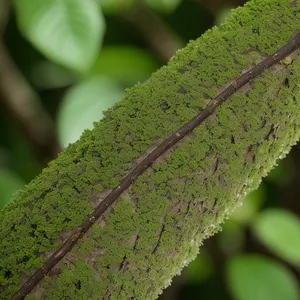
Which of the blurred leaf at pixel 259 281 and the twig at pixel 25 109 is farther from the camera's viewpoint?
the twig at pixel 25 109

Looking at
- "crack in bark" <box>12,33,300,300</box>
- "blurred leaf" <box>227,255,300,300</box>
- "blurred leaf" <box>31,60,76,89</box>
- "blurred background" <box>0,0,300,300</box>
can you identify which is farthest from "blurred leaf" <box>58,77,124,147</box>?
"crack in bark" <box>12,33,300,300</box>

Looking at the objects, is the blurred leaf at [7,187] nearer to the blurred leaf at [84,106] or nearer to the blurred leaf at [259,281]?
the blurred leaf at [84,106]

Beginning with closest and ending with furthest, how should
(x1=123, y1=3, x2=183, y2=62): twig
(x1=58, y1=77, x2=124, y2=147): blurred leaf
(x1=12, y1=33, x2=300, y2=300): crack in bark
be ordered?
1. (x1=12, y1=33, x2=300, y2=300): crack in bark
2. (x1=58, y1=77, x2=124, y2=147): blurred leaf
3. (x1=123, y1=3, x2=183, y2=62): twig

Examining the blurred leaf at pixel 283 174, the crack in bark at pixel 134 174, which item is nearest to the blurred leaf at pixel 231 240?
the blurred leaf at pixel 283 174

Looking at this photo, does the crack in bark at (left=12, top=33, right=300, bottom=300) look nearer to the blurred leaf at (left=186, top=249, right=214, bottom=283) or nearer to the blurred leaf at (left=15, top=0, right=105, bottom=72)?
the blurred leaf at (left=15, top=0, right=105, bottom=72)

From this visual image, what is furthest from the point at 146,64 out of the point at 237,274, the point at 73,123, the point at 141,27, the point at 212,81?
the point at 212,81

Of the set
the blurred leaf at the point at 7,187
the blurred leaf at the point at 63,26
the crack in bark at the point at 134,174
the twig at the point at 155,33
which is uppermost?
the twig at the point at 155,33

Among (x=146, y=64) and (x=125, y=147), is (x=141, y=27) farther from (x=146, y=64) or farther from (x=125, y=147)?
(x=125, y=147)
